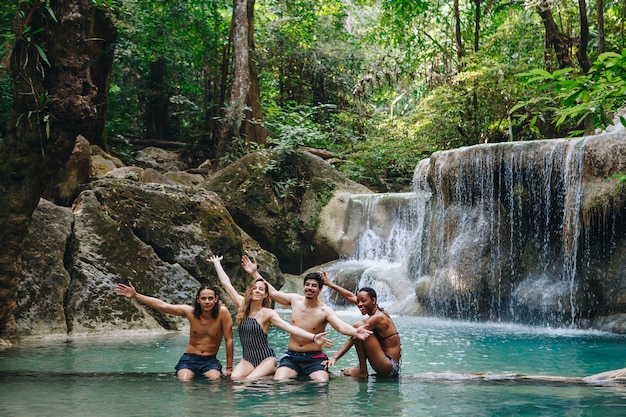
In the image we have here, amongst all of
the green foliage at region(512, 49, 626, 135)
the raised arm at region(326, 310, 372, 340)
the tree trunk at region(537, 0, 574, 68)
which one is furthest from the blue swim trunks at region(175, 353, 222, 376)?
the tree trunk at region(537, 0, 574, 68)

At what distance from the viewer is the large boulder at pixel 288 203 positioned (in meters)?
17.7

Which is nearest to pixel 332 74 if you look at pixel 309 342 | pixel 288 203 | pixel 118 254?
pixel 288 203

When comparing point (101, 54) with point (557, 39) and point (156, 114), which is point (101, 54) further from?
point (557, 39)

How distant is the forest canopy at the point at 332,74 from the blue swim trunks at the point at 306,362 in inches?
423

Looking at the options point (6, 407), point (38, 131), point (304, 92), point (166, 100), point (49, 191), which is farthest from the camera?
point (304, 92)

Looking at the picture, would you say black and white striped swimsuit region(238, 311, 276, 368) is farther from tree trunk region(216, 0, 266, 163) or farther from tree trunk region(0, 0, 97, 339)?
tree trunk region(216, 0, 266, 163)

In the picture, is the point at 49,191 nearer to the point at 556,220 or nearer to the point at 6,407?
the point at 6,407

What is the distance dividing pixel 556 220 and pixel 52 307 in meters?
9.53

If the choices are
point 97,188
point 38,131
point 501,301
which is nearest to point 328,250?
point 501,301

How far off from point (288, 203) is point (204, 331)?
1200 cm

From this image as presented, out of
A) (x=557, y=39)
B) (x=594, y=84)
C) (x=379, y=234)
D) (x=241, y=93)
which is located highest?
(x=557, y=39)

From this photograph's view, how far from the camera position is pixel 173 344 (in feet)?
31.4

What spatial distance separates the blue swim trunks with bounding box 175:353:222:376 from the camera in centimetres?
661

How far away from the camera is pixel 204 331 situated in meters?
6.78
